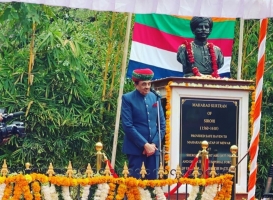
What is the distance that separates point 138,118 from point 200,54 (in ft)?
5.74

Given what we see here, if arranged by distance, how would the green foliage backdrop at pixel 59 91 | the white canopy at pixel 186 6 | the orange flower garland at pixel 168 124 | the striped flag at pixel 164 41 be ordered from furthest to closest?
the striped flag at pixel 164 41, the green foliage backdrop at pixel 59 91, the orange flower garland at pixel 168 124, the white canopy at pixel 186 6

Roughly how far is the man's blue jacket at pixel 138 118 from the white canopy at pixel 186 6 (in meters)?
2.57

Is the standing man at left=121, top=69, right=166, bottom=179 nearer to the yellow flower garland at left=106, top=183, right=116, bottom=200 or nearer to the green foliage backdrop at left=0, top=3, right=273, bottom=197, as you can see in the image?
the yellow flower garland at left=106, top=183, right=116, bottom=200

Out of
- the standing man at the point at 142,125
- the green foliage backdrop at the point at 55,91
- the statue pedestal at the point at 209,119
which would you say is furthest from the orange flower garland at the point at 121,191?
the green foliage backdrop at the point at 55,91

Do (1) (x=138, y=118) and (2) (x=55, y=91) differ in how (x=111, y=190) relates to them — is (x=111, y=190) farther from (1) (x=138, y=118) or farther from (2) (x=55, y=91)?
(2) (x=55, y=91)

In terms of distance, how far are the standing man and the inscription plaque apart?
69 centimetres

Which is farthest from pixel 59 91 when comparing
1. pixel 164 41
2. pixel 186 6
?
pixel 186 6

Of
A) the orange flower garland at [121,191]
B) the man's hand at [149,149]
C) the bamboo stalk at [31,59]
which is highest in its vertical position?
the bamboo stalk at [31,59]

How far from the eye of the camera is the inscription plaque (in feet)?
34.9

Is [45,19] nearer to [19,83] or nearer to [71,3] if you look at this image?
[19,83]

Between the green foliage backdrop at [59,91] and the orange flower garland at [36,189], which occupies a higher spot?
the green foliage backdrop at [59,91]

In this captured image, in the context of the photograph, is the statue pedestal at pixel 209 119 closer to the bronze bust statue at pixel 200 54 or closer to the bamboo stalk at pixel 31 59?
the bronze bust statue at pixel 200 54

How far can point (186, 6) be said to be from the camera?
7320 mm

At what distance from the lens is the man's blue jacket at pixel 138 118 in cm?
980
